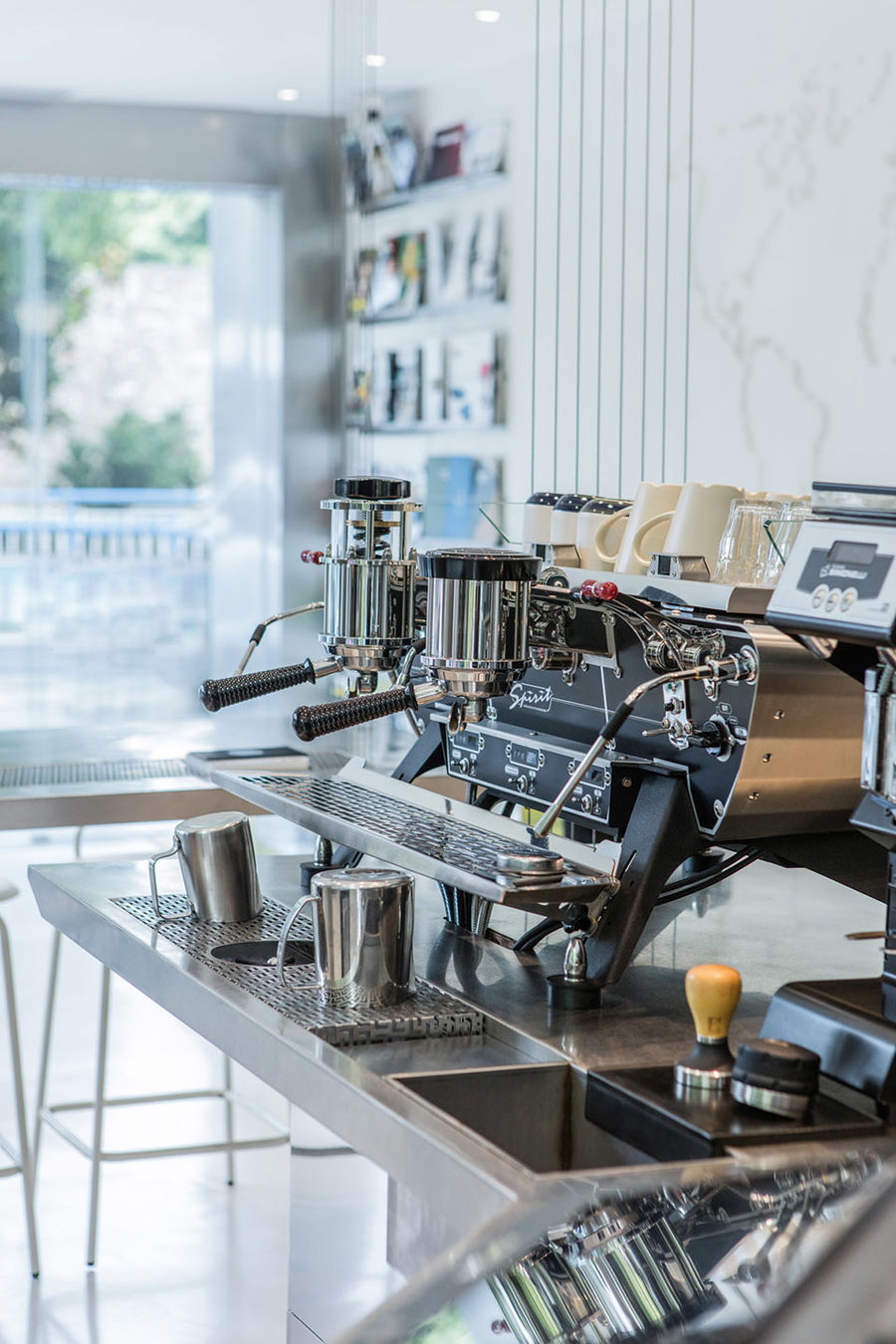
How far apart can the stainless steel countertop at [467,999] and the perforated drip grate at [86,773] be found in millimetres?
734

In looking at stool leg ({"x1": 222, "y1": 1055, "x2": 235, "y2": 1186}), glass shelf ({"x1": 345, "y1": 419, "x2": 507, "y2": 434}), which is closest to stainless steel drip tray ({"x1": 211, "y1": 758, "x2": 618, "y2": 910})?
stool leg ({"x1": 222, "y1": 1055, "x2": 235, "y2": 1186})

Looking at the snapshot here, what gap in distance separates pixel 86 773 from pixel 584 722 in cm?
147

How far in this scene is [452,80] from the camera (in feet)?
19.4

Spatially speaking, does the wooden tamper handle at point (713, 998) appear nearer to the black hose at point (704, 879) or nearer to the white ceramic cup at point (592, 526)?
the black hose at point (704, 879)

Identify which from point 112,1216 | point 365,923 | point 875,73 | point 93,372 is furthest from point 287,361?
point 365,923

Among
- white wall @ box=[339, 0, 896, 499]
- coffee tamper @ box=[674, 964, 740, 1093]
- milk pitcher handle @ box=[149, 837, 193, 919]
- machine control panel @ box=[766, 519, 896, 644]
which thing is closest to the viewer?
machine control panel @ box=[766, 519, 896, 644]

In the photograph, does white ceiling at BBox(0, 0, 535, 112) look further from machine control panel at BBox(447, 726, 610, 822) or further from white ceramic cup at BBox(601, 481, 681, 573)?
machine control panel at BBox(447, 726, 610, 822)

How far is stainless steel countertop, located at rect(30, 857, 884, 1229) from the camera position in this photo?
126cm

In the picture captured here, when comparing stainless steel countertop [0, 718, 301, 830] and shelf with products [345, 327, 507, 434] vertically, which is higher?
shelf with products [345, 327, 507, 434]

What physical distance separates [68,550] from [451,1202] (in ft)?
22.2

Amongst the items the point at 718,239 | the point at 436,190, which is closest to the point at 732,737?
the point at 718,239

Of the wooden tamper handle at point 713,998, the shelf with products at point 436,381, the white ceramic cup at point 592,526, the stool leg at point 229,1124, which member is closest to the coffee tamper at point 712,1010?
the wooden tamper handle at point 713,998

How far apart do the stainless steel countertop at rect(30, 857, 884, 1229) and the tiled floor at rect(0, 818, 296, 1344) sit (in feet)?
2.75

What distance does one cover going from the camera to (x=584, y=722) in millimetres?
1775
